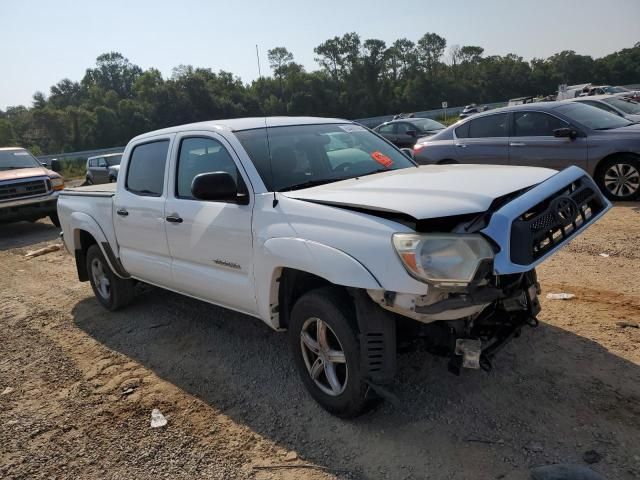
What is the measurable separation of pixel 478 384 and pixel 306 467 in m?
1.28

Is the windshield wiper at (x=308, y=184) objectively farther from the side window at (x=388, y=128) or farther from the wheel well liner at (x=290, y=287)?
the side window at (x=388, y=128)

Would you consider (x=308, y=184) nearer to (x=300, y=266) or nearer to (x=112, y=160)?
(x=300, y=266)

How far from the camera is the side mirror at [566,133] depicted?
8211mm

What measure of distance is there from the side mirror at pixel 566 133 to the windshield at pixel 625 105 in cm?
543

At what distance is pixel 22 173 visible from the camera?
11453 millimetres

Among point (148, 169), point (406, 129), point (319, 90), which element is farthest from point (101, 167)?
point (319, 90)

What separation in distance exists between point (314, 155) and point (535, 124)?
243 inches

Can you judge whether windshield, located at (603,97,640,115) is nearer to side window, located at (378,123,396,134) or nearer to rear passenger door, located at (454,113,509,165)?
rear passenger door, located at (454,113,509,165)

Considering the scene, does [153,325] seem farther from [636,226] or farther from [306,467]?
[636,226]

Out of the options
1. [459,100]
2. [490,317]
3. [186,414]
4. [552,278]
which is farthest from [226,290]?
[459,100]

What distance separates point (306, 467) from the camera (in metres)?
2.88

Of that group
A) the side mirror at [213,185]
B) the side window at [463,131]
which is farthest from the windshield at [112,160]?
the side mirror at [213,185]

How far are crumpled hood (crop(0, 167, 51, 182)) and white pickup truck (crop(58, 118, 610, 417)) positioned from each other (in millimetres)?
8033

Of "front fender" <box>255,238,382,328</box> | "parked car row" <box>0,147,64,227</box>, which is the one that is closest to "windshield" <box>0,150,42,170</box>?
"parked car row" <box>0,147,64,227</box>
